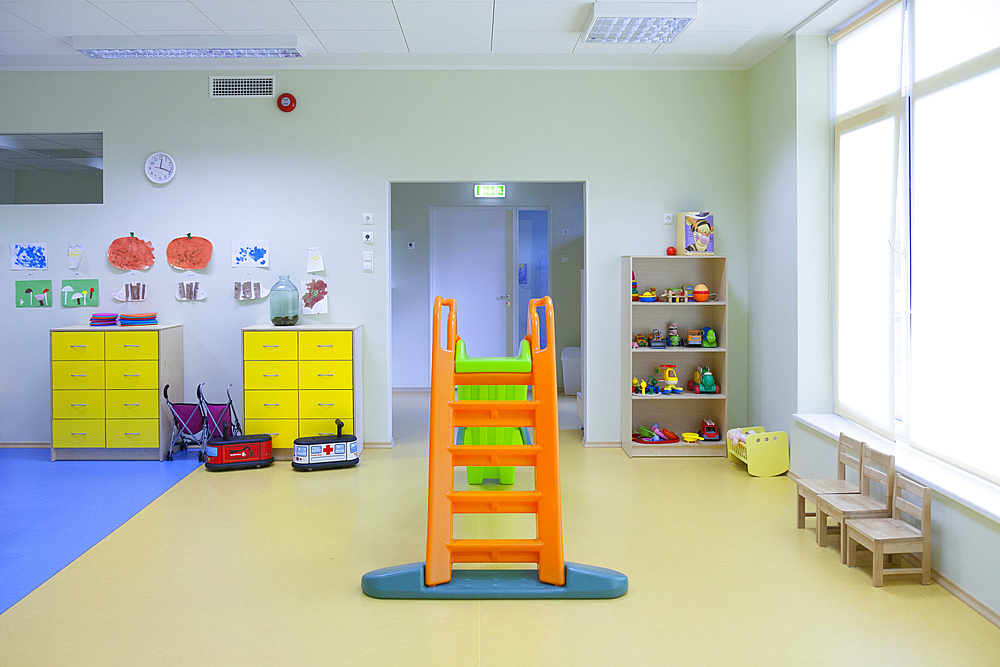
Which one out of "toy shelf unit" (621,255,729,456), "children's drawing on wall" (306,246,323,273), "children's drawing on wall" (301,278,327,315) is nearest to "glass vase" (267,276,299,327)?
"children's drawing on wall" (301,278,327,315)

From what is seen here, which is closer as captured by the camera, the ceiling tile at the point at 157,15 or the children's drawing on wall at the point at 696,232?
the ceiling tile at the point at 157,15

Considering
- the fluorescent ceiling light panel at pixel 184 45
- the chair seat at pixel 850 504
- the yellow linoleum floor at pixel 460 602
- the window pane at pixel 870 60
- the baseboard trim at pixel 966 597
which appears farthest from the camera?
the fluorescent ceiling light panel at pixel 184 45

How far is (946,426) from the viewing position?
11.9ft

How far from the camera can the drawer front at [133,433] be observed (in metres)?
5.64

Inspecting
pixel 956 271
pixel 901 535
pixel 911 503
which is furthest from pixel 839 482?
pixel 956 271

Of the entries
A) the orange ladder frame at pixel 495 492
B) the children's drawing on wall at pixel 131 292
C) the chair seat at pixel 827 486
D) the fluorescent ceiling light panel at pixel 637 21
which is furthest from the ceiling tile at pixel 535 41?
the children's drawing on wall at pixel 131 292

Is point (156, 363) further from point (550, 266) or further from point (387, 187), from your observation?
point (550, 266)

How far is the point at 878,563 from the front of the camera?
3.24m

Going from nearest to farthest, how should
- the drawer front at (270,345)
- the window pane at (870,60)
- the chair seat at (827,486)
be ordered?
the chair seat at (827,486) < the window pane at (870,60) < the drawer front at (270,345)

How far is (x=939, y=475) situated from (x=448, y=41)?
13.5 ft

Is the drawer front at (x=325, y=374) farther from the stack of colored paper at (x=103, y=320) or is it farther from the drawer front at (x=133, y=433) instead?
the stack of colored paper at (x=103, y=320)

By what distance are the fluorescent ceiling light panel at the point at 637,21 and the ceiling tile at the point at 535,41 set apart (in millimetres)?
161

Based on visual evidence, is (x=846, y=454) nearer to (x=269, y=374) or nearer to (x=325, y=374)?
(x=325, y=374)

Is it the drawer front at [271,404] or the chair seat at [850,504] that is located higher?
the drawer front at [271,404]
